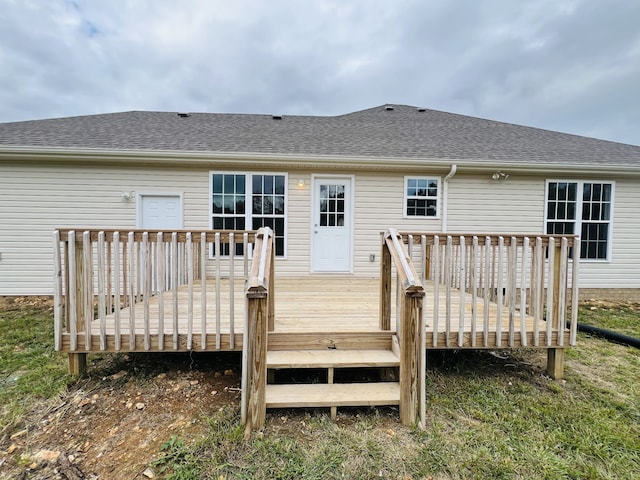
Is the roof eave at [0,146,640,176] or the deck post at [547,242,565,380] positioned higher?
the roof eave at [0,146,640,176]

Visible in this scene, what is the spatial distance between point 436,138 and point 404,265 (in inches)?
220

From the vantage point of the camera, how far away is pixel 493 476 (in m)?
1.67

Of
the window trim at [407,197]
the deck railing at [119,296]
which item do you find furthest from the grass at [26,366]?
the window trim at [407,197]

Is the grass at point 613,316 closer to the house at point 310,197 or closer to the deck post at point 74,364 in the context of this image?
the house at point 310,197

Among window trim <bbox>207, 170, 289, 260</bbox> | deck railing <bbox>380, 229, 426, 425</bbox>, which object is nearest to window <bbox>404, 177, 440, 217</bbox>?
window trim <bbox>207, 170, 289, 260</bbox>

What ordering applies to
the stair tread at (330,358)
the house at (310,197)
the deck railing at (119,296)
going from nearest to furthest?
the stair tread at (330,358) < the deck railing at (119,296) < the house at (310,197)

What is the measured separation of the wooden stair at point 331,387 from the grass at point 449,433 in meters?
Result: 0.15

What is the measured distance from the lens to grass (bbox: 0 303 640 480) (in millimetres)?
1713

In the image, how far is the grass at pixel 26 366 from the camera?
2375mm

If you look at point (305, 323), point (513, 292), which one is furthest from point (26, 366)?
point (513, 292)

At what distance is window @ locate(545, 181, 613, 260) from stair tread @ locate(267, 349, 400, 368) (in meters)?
5.62

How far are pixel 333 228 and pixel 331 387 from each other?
3931 mm

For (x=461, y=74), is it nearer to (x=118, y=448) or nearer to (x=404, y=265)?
(x=404, y=265)

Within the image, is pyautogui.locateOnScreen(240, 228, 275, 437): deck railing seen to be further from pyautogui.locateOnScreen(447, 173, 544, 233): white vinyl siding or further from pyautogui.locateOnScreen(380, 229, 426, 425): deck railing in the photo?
pyautogui.locateOnScreen(447, 173, 544, 233): white vinyl siding
